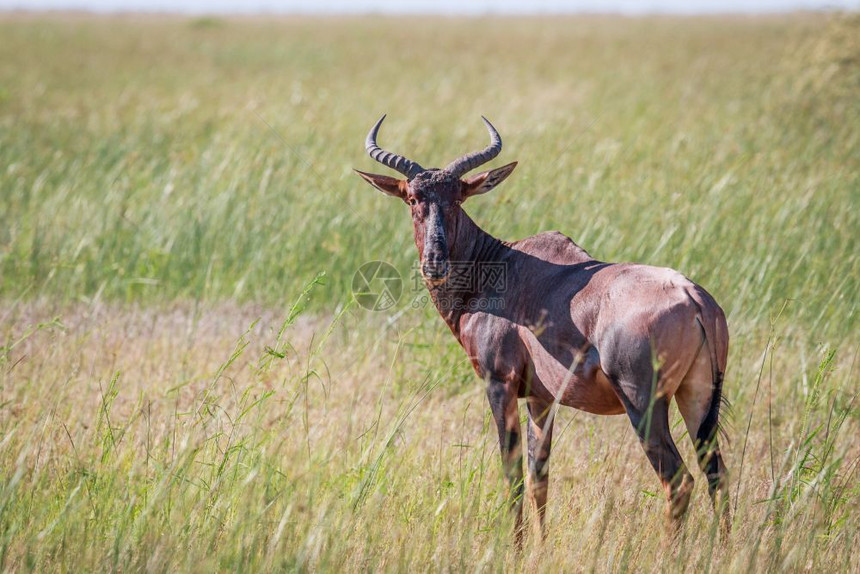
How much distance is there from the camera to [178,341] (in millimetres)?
8180

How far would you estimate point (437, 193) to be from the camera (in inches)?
232

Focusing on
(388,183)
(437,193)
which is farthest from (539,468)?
(388,183)

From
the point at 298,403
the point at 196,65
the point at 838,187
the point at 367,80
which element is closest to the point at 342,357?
the point at 298,403

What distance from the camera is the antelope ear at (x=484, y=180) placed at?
237 inches

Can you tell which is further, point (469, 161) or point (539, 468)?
point (469, 161)

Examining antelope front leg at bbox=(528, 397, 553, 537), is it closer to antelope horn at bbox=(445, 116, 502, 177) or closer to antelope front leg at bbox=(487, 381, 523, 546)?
antelope front leg at bbox=(487, 381, 523, 546)

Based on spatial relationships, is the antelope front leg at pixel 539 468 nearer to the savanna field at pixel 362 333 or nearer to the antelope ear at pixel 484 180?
the savanna field at pixel 362 333

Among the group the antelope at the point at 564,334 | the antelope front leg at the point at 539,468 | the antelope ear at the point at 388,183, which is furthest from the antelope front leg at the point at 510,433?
the antelope ear at the point at 388,183

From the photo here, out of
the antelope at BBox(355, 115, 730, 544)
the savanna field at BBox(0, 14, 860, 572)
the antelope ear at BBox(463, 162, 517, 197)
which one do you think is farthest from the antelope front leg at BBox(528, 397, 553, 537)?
the antelope ear at BBox(463, 162, 517, 197)

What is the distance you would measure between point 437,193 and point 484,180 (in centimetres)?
36

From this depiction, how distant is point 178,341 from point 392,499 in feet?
12.0

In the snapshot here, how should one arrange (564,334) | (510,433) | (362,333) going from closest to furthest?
(564,334) < (510,433) < (362,333)

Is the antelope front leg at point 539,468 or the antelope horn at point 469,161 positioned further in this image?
the antelope horn at point 469,161

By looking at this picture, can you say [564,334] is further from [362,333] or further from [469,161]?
[362,333]
